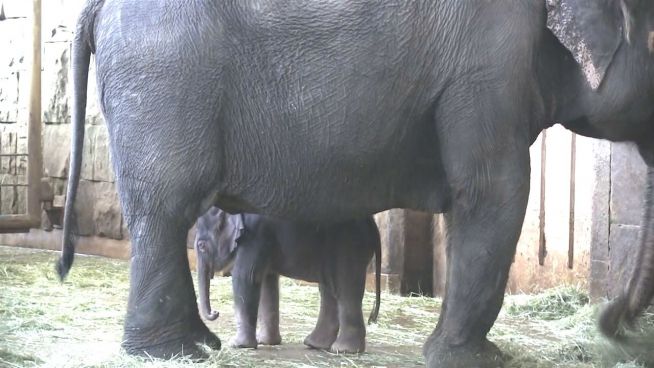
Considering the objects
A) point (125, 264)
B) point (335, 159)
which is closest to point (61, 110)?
point (125, 264)

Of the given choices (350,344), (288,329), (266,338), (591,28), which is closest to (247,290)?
(266,338)

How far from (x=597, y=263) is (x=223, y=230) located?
228 centimetres

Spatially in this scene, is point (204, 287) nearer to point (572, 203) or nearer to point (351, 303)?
point (351, 303)

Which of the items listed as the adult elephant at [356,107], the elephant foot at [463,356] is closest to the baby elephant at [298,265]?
the adult elephant at [356,107]

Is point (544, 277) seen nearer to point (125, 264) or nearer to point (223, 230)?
point (223, 230)

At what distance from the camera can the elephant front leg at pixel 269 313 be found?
6059 millimetres

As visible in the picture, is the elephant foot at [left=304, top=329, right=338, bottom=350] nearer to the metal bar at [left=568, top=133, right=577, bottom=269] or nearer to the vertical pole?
the metal bar at [left=568, top=133, right=577, bottom=269]

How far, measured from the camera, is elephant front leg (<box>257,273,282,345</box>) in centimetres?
606

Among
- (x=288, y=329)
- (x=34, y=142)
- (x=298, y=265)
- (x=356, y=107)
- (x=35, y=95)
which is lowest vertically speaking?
(x=288, y=329)

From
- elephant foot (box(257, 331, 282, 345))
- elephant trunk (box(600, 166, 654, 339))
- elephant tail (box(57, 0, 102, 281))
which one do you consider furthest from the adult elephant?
elephant foot (box(257, 331, 282, 345))

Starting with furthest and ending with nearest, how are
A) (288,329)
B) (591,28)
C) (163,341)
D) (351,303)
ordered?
1. (288,329)
2. (351,303)
3. (163,341)
4. (591,28)

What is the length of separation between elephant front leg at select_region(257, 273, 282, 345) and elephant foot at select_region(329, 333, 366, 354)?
0.41 m

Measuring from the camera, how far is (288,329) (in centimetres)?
670

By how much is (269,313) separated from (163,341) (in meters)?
1.18
